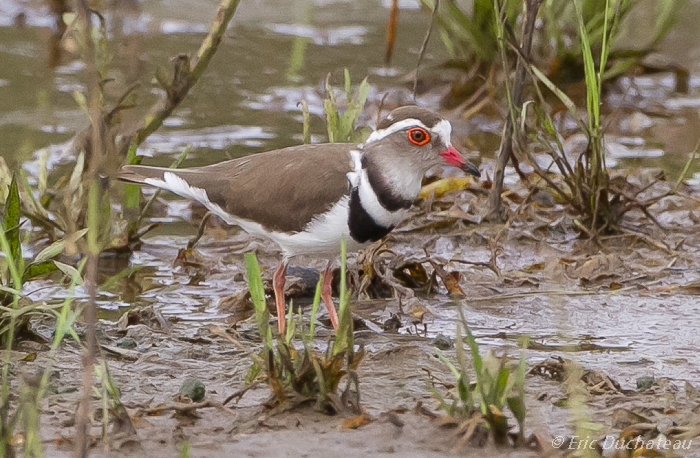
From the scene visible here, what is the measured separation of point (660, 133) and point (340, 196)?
4302 millimetres

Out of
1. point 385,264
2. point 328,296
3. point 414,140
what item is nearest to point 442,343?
point 328,296

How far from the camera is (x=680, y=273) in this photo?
18.2 ft

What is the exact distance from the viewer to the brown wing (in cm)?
457

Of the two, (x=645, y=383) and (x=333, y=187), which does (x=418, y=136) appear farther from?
(x=645, y=383)

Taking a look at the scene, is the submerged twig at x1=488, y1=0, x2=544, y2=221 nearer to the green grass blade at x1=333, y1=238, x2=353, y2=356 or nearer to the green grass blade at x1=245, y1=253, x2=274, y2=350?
the green grass blade at x1=333, y1=238, x2=353, y2=356

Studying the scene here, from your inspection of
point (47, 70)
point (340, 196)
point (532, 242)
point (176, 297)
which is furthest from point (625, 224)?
point (47, 70)

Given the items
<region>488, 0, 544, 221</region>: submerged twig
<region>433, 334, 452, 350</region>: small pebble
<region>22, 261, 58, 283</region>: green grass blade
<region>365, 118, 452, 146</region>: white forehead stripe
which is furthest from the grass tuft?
<region>488, 0, 544, 221</region>: submerged twig

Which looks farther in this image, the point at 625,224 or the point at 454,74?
the point at 454,74

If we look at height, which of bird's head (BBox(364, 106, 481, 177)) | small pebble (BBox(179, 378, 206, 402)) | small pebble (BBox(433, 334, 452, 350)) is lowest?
small pebble (BBox(433, 334, 452, 350))

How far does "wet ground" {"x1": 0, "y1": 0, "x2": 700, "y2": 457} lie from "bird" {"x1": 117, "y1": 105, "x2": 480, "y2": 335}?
0.48 meters

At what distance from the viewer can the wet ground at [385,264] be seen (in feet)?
11.9

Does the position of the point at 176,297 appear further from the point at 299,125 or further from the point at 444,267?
the point at 299,125

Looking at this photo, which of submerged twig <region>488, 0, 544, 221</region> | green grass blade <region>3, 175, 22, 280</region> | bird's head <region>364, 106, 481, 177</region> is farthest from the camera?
submerged twig <region>488, 0, 544, 221</region>

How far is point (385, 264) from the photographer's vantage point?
536 cm
